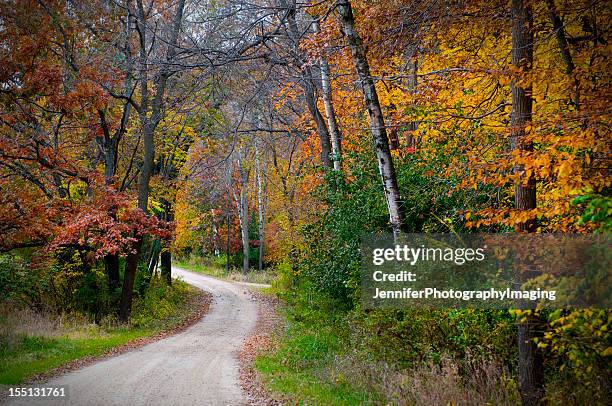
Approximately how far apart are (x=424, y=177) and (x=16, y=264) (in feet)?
42.1

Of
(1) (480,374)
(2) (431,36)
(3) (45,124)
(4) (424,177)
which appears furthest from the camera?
(3) (45,124)

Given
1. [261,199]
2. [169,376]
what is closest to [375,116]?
[169,376]

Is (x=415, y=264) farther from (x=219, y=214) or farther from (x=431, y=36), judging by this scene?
(x=219, y=214)

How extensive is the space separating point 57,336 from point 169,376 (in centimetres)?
Answer: 576

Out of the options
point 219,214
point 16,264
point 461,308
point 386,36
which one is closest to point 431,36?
point 386,36

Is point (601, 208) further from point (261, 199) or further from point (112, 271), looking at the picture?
point (261, 199)

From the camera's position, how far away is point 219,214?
42688 mm

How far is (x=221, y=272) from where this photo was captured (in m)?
41.6

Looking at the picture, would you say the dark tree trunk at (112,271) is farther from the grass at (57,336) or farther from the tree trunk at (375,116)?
the tree trunk at (375,116)

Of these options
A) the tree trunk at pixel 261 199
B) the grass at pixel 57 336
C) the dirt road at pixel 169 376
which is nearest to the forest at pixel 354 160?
the grass at pixel 57 336

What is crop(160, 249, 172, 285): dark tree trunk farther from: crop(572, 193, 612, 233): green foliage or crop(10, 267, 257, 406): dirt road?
crop(572, 193, 612, 233): green foliage

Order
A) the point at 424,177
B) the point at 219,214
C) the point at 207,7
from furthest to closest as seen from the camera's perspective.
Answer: the point at 219,214 → the point at 207,7 → the point at 424,177

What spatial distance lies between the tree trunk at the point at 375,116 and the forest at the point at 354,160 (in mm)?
30

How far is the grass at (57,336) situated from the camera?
11.1 metres
